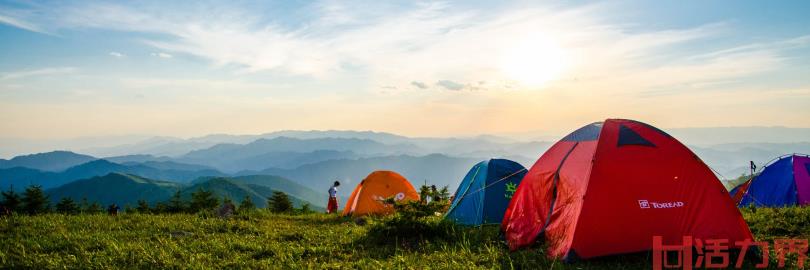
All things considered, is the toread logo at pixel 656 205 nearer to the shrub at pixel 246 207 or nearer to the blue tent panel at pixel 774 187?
the blue tent panel at pixel 774 187

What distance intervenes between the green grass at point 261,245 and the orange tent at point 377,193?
6424 mm

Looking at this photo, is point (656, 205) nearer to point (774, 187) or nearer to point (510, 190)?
point (510, 190)

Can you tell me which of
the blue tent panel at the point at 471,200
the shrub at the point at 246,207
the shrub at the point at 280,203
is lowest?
the shrub at the point at 280,203

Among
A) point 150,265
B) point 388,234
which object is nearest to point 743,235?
point 388,234

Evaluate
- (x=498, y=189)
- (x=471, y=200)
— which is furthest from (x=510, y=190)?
(x=471, y=200)

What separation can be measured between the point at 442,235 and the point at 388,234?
1262 millimetres

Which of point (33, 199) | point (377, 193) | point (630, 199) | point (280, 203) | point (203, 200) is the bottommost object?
point (280, 203)

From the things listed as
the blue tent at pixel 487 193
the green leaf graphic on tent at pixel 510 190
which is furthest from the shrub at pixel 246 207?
the green leaf graphic on tent at pixel 510 190

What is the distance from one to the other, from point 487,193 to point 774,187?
10.5 metres

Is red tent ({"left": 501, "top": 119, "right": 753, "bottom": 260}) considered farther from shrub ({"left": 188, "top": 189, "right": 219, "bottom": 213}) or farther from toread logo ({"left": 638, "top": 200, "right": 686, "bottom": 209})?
shrub ({"left": 188, "top": 189, "right": 219, "bottom": 213})

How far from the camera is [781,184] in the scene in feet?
50.9

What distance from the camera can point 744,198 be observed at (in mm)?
16781

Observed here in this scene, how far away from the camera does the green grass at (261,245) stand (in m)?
8.12

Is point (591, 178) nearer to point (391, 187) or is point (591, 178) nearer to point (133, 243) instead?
point (133, 243)
